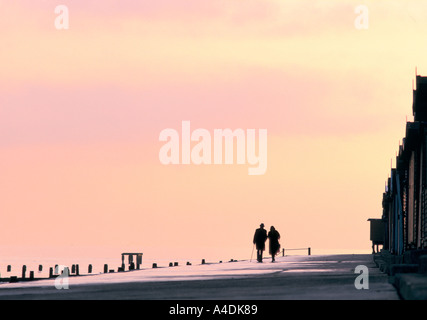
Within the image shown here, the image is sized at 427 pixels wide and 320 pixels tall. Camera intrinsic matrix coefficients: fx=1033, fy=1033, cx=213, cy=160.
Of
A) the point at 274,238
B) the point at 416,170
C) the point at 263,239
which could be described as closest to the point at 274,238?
the point at 274,238

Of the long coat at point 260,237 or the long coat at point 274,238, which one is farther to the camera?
the long coat at point 274,238

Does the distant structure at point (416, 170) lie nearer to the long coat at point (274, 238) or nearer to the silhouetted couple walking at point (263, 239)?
the silhouetted couple walking at point (263, 239)

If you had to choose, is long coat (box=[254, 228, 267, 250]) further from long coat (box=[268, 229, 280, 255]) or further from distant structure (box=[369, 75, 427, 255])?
distant structure (box=[369, 75, 427, 255])

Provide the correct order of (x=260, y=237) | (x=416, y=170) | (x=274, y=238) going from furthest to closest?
(x=274, y=238), (x=260, y=237), (x=416, y=170)

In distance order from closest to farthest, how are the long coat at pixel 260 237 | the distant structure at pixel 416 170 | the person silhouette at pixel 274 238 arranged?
the distant structure at pixel 416 170 → the long coat at pixel 260 237 → the person silhouette at pixel 274 238

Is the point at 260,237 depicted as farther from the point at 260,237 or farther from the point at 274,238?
the point at 274,238

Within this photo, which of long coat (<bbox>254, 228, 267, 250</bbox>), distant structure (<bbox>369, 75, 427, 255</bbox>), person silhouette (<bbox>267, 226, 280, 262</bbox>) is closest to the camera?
distant structure (<bbox>369, 75, 427, 255</bbox>)

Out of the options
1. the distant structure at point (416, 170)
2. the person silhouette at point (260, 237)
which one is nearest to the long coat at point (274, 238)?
the person silhouette at point (260, 237)

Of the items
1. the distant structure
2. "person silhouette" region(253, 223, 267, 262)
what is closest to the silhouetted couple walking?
"person silhouette" region(253, 223, 267, 262)

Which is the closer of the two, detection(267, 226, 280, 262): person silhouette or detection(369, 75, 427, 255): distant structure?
detection(369, 75, 427, 255): distant structure

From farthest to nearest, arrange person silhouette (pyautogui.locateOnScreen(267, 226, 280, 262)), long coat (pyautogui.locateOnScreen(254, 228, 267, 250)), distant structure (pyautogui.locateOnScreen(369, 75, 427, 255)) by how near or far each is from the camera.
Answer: person silhouette (pyautogui.locateOnScreen(267, 226, 280, 262)), long coat (pyautogui.locateOnScreen(254, 228, 267, 250)), distant structure (pyautogui.locateOnScreen(369, 75, 427, 255))

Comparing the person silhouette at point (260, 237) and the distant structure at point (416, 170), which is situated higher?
the distant structure at point (416, 170)
